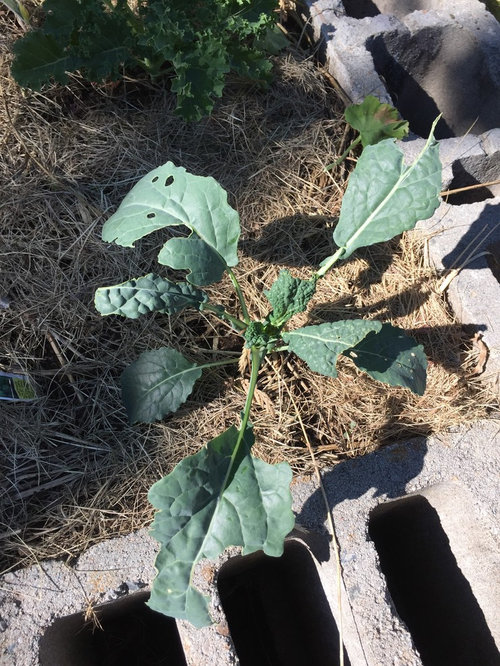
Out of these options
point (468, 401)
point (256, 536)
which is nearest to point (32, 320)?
A: point (256, 536)

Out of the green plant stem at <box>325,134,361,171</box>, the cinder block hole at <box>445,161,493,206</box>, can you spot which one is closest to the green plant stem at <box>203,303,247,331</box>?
the green plant stem at <box>325,134,361,171</box>

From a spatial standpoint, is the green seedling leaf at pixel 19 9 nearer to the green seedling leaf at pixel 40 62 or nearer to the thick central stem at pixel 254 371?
the green seedling leaf at pixel 40 62

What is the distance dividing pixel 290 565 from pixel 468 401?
90 cm

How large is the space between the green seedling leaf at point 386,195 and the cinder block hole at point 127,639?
1.30 meters

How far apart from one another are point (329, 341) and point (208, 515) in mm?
548

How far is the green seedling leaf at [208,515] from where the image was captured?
4.61ft

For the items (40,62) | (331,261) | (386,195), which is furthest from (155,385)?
(40,62)

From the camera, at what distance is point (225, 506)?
153 centimetres

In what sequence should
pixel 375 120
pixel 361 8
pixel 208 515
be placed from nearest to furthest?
pixel 208 515 < pixel 375 120 < pixel 361 8

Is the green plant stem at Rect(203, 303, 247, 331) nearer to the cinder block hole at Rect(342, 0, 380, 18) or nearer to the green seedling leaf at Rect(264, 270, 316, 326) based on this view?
the green seedling leaf at Rect(264, 270, 316, 326)

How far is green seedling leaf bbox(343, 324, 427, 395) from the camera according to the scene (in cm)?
164

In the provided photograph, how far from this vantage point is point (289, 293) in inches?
66.1

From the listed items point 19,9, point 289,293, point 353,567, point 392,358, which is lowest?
point 353,567

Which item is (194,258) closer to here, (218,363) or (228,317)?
(228,317)
